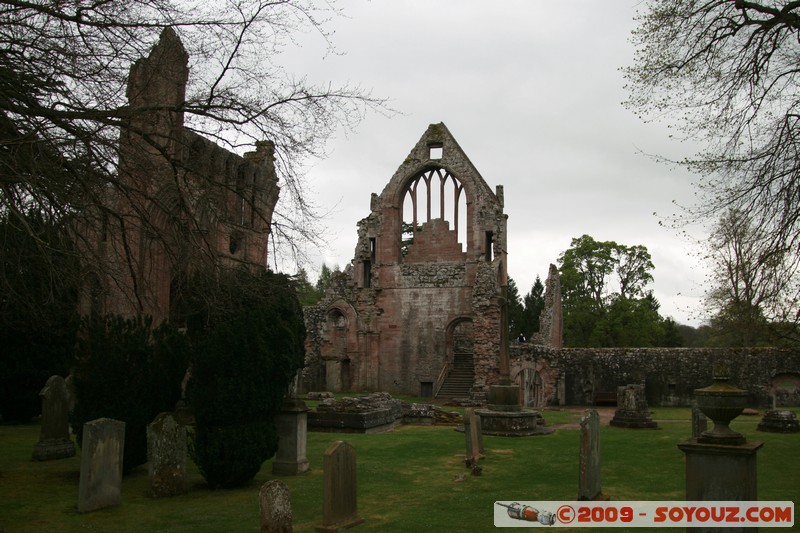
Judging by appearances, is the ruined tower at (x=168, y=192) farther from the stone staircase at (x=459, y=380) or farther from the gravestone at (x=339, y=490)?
the stone staircase at (x=459, y=380)

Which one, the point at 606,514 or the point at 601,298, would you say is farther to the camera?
the point at 601,298

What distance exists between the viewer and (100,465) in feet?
26.7

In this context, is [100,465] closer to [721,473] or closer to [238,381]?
[238,381]

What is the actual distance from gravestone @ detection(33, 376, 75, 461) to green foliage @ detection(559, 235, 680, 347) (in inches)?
1459

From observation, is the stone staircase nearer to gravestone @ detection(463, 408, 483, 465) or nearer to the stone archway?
the stone archway

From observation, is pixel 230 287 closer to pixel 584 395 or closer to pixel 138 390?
pixel 138 390

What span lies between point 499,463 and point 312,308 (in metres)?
21.5

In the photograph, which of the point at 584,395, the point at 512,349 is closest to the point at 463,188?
the point at 512,349

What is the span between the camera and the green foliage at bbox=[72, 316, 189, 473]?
372 inches

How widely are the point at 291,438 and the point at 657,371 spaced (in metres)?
21.8

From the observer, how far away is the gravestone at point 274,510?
21.3 ft

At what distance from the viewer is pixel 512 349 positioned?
2884 centimetres

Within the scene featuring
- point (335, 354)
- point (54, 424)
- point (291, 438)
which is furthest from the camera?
point (335, 354)

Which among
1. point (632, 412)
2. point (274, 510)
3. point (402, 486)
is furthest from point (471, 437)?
point (632, 412)
